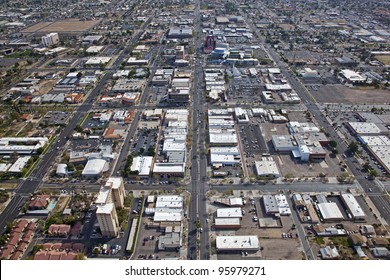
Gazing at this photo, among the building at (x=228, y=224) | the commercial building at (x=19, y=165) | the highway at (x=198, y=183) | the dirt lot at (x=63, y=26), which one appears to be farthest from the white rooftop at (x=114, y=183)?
the dirt lot at (x=63, y=26)

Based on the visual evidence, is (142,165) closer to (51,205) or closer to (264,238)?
(51,205)

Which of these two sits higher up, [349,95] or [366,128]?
[366,128]

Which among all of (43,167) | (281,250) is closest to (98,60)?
(43,167)

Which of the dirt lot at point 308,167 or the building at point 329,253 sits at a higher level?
the building at point 329,253

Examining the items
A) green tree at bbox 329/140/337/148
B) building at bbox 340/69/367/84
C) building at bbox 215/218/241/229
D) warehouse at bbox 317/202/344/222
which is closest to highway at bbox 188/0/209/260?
building at bbox 215/218/241/229

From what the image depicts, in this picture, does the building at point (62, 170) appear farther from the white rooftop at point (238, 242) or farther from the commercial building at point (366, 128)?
the commercial building at point (366, 128)

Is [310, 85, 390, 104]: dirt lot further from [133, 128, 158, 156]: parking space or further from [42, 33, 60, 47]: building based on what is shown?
[42, 33, 60, 47]: building
